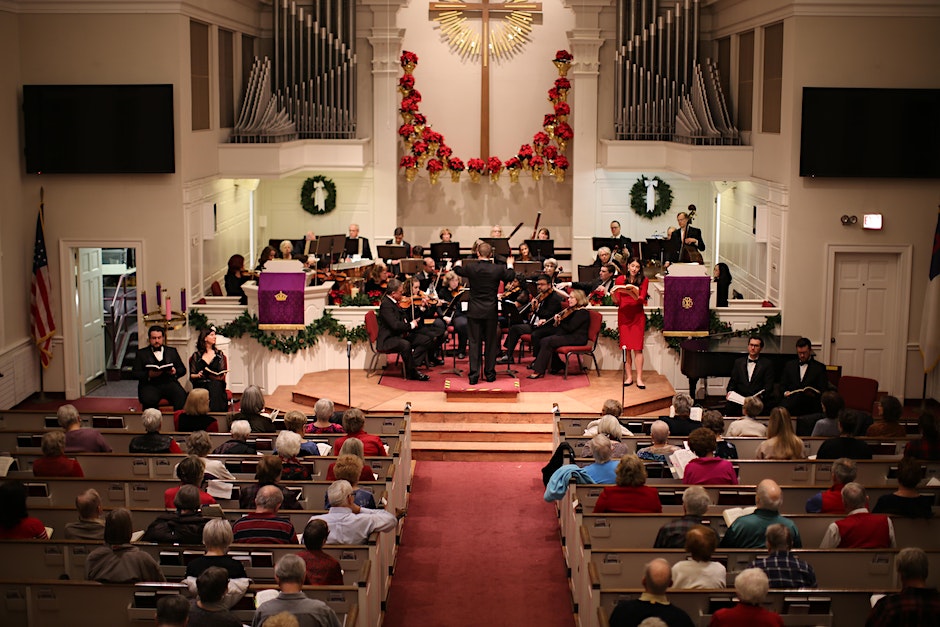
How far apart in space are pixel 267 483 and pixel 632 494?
272cm

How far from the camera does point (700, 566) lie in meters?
7.43

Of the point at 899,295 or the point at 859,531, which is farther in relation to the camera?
the point at 899,295

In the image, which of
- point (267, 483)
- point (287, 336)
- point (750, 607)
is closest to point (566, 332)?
point (287, 336)

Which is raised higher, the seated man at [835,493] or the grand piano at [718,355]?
the grand piano at [718,355]

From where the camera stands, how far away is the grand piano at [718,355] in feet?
45.2

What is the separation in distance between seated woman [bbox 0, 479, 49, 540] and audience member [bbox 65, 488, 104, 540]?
8.6 inches

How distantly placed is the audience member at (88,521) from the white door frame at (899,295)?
35.4ft

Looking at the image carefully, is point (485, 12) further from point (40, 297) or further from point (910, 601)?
point (910, 601)

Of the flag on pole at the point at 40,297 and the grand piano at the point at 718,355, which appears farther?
the flag on pole at the point at 40,297

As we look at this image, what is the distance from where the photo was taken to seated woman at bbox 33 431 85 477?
9.58m

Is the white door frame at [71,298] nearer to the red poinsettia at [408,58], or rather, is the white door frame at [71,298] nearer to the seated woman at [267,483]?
the red poinsettia at [408,58]

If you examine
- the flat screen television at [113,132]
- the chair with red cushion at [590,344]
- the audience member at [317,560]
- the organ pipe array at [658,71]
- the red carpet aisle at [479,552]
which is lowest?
the red carpet aisle at [479,552]

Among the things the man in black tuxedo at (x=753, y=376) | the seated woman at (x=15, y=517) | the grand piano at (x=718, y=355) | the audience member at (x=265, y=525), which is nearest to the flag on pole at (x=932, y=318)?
the grand piano at (x=718, y=355)

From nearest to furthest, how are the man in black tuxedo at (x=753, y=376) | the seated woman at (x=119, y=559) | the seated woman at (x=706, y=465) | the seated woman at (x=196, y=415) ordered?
the seated woman at (x=119, y=559), the seated woman at (x=706, y=465), the seated woman at (x=196, y=415), the man in black tuxedo at (x=753, y=376)
